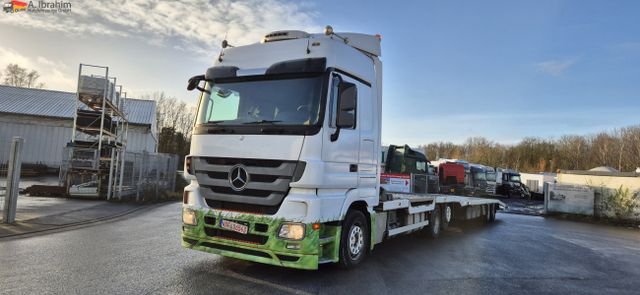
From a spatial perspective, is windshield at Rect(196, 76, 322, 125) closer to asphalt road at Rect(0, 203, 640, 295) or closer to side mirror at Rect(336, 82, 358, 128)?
side mirror at Rect(336, 82, 358, 128)

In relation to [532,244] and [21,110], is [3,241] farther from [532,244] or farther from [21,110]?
[21,110]

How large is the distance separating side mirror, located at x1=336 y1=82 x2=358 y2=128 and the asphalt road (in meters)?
2.17

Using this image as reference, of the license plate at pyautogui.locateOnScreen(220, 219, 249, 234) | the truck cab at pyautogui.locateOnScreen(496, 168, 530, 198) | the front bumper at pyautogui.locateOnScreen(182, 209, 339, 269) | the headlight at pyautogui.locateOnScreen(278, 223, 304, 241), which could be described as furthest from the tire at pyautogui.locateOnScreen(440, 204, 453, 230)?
the truck cab at pyautogui.locateOnScreen(496, 168, 530, 198)

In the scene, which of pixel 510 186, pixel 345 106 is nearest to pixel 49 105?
pixel 345 106

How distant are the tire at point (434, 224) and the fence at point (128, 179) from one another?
11.5 m

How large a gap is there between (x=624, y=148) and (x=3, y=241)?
8267cm

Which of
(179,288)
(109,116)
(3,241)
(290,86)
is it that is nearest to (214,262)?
(179,288)

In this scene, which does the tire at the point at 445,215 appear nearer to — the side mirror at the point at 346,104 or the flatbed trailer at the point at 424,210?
the flatbed trailer at the point at 424,210

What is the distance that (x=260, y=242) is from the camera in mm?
5141

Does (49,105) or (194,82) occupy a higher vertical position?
(49,105)

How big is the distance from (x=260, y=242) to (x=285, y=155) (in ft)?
3.88

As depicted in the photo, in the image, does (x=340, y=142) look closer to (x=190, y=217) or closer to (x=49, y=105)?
(x=190, y=217)

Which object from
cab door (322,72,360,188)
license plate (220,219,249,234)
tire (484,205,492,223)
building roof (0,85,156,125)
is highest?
building roof (0,85,156,125)

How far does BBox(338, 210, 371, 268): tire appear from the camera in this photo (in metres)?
5.64
